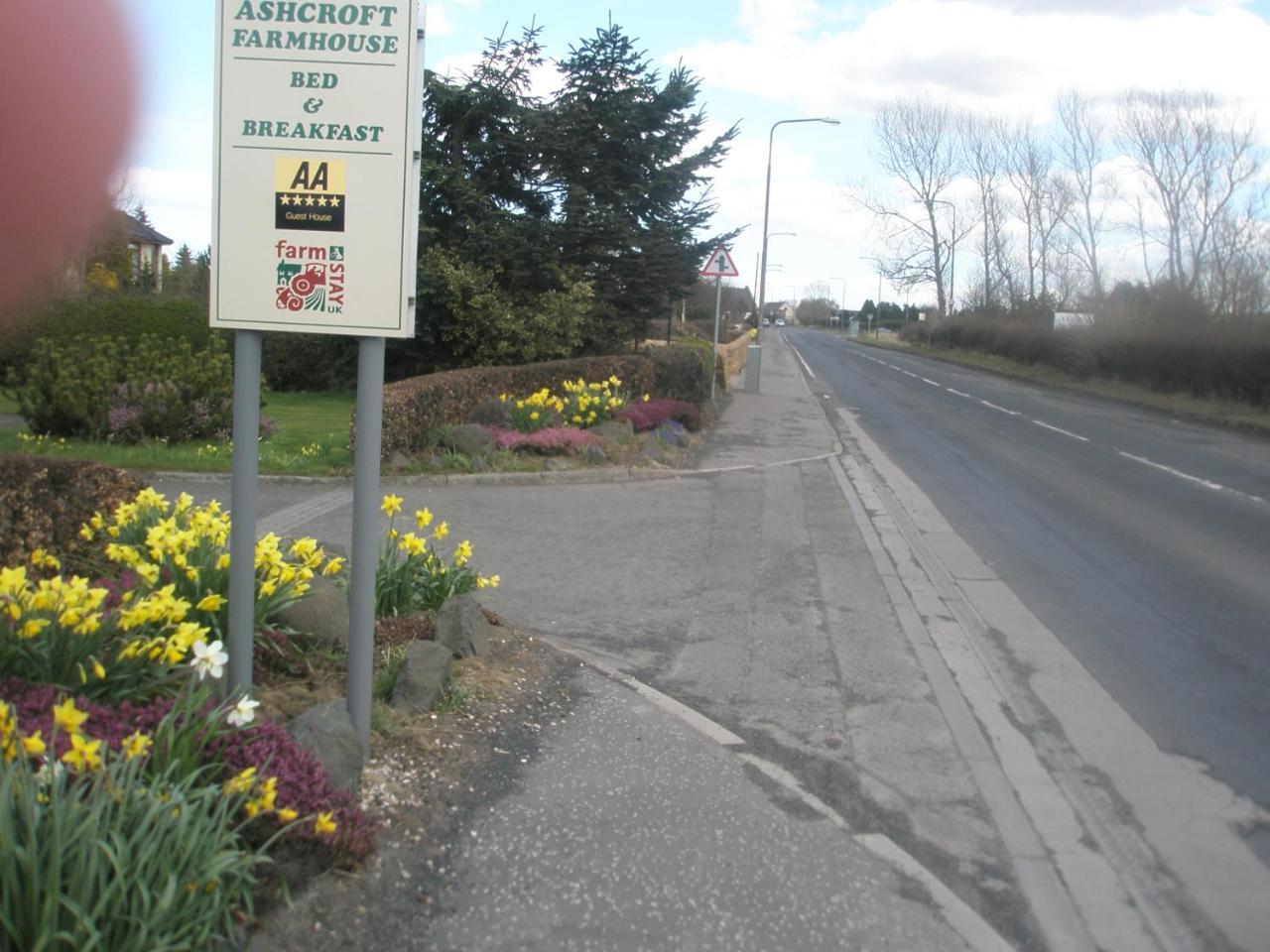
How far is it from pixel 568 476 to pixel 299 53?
31.1ft

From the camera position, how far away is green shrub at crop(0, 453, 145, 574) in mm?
5164

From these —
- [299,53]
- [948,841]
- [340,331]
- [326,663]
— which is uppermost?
[299,53]

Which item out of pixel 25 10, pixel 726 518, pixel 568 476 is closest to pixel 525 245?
pixel 568 476

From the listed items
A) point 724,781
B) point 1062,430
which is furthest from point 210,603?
point 1062,430

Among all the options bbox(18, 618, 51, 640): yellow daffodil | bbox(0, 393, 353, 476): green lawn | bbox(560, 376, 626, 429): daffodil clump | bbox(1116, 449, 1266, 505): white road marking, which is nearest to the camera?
bbox(18, 618, 51, 640): yellow daffodil

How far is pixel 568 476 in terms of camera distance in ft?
44.4

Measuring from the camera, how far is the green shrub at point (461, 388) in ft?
43.5

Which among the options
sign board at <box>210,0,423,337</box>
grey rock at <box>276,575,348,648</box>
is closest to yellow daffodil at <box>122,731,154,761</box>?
sign board at <box>210,0,423,337</box>

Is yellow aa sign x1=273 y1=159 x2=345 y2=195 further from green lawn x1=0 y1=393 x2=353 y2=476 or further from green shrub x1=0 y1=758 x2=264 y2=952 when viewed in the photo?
green lawn x1=0 y1=393 x2=353 y2=476

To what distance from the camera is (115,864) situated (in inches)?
105

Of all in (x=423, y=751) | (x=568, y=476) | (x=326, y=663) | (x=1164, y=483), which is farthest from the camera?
(x=1164, y=483)

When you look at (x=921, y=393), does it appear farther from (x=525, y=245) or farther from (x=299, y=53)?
(x=299, y=53)

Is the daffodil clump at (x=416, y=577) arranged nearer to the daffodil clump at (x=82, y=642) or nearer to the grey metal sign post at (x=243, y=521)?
the grey metal sign post at (x=243, y=521)

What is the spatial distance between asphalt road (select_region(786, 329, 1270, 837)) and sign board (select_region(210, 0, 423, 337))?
4050 millimetres
